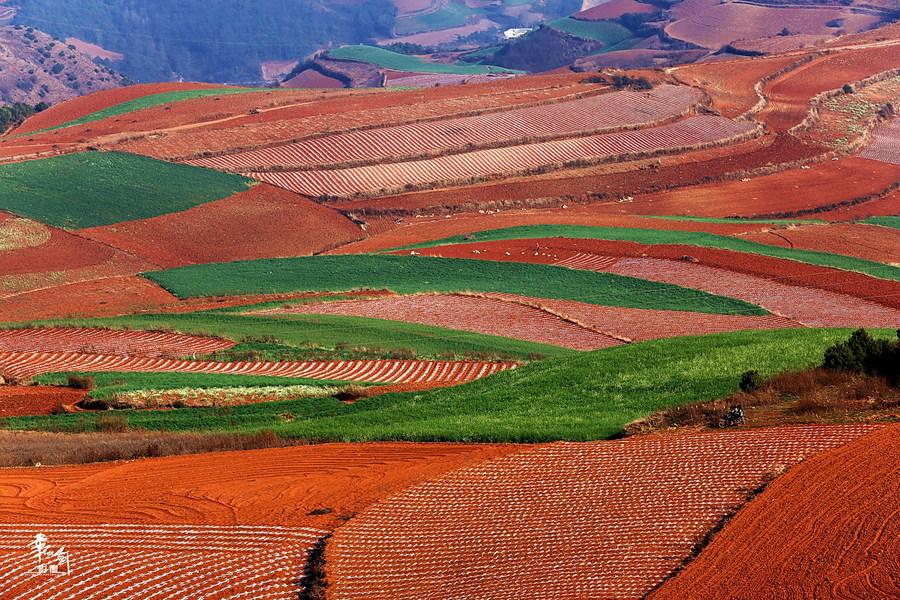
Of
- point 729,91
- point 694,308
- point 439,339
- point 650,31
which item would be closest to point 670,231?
point 694,308

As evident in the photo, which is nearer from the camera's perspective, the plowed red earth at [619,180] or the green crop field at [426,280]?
the green crop field at [426,280]

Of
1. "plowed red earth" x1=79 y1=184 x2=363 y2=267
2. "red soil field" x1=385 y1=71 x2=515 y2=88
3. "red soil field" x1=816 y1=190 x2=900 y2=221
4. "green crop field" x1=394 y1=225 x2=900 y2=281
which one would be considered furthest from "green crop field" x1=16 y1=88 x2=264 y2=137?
"red soil field" x1=816 y1=190 x2=900 y2=221

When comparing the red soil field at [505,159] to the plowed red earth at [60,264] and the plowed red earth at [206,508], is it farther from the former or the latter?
the plowed red earth at [206,508]

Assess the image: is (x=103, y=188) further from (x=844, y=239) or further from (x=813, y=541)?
(x=813, y=541)

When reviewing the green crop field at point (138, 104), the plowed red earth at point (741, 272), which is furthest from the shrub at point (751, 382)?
the green crop field at point (138, 104)

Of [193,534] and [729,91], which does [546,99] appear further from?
[193,534]

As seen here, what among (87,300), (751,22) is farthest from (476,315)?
(751,22)
